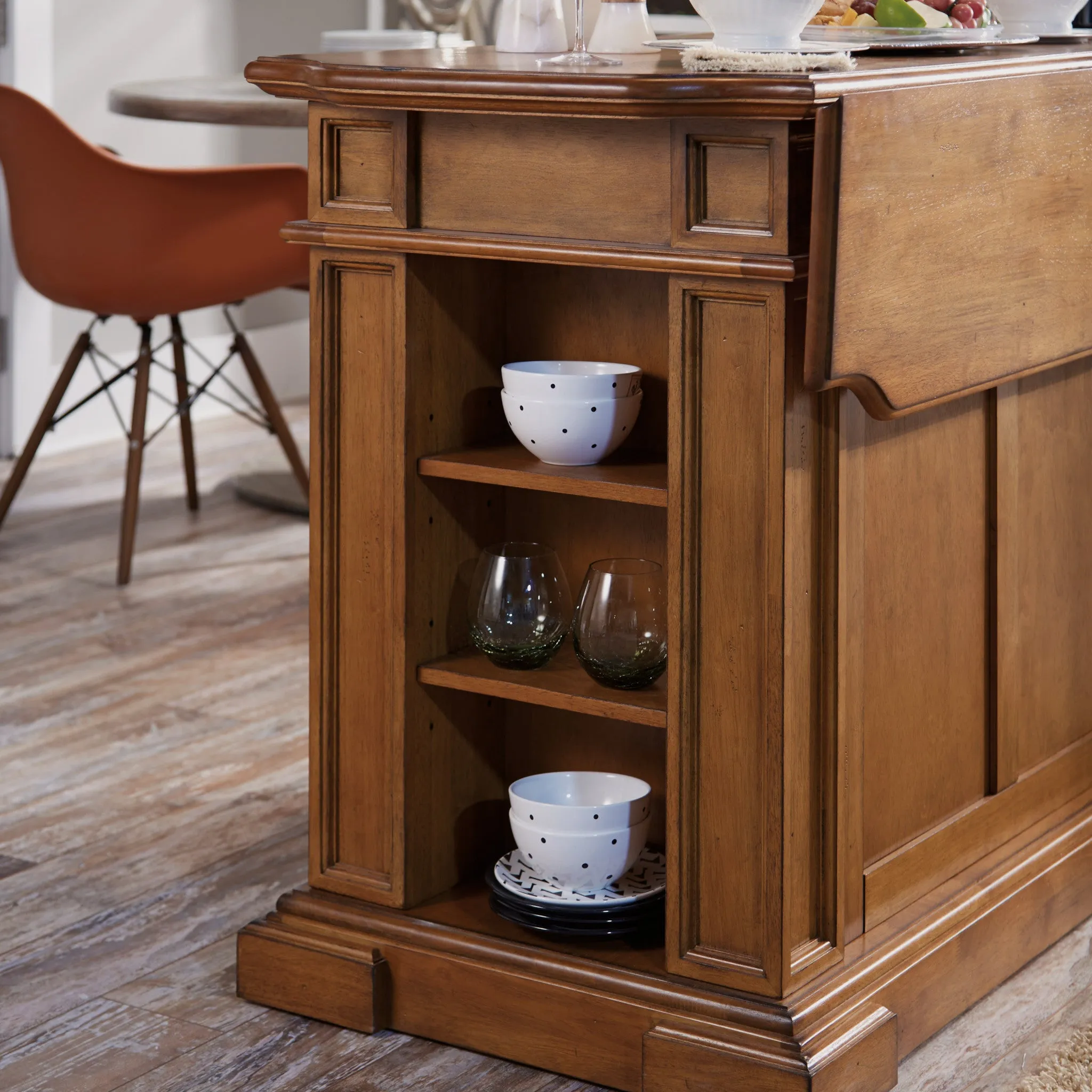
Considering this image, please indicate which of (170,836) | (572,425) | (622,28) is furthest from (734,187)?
(170,836)

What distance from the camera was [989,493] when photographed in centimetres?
198

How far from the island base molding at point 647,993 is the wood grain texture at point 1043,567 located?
18 centimetres

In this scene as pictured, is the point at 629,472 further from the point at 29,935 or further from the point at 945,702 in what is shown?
the point at 29,935

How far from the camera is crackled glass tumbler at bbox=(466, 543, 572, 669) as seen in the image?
71.9 inches

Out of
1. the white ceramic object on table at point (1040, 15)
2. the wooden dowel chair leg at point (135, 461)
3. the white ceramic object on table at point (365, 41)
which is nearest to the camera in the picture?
the white ceramic object on table at point (1040, 15)

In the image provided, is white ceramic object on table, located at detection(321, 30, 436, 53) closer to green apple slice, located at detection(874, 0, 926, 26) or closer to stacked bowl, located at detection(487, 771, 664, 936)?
green apple slice, located at detection(874, 0, 926, 26)

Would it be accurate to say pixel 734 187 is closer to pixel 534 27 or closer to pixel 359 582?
pixel 534 27

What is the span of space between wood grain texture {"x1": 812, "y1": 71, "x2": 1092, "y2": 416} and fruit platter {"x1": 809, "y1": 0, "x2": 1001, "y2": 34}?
0.18 metres

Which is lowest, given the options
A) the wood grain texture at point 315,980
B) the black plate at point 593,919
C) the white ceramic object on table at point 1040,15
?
the wood grain texture at point 315,980

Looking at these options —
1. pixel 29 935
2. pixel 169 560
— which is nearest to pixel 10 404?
pixel 169 560

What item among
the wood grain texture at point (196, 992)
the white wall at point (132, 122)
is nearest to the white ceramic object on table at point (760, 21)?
the wood grain texture at point (196, 992)

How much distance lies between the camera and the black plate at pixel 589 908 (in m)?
1.80

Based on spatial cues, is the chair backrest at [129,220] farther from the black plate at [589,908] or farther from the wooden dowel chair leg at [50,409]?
the black plate at [589,908]

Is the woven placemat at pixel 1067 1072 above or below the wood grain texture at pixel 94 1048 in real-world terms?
above
